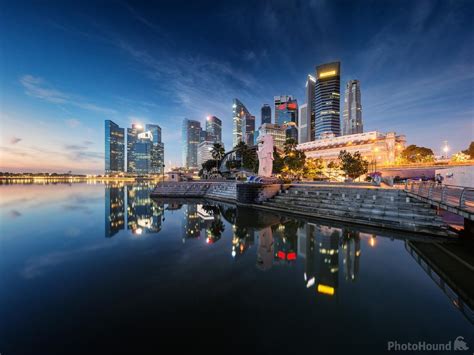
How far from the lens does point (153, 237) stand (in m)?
15.5

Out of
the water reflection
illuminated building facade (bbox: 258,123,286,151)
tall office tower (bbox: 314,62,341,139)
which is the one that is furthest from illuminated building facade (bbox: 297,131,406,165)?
the water reflection

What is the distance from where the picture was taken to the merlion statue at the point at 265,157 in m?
33.2

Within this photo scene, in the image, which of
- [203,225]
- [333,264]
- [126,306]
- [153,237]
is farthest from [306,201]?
[126,306]

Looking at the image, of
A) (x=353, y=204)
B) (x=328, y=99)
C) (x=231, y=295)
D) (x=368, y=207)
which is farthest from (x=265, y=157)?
(x=328, y=99)

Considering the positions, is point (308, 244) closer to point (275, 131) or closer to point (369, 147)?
point (369, 147)

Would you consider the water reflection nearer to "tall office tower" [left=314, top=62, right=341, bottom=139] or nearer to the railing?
the railing

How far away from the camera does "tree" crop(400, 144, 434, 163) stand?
8100 cm

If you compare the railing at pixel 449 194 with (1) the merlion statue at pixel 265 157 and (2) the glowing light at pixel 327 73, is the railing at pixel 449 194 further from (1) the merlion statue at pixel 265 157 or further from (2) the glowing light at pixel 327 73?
(2) the glowing light at pixel 327 73

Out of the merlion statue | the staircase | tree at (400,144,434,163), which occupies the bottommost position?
the staircase

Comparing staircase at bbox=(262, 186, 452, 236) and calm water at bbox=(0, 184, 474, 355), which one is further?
A: staircase at bbox=(262, 186, 452, 236)

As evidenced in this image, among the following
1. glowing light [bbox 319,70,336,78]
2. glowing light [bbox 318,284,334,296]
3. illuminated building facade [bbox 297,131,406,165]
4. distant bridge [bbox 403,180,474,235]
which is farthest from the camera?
glowing light [bbox 319,70,336,78]

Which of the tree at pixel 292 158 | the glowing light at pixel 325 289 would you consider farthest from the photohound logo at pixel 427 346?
the tree at pixel 292 158

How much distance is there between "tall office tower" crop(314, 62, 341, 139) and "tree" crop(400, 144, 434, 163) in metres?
88.6

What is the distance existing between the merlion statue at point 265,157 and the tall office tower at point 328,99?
513 feet
